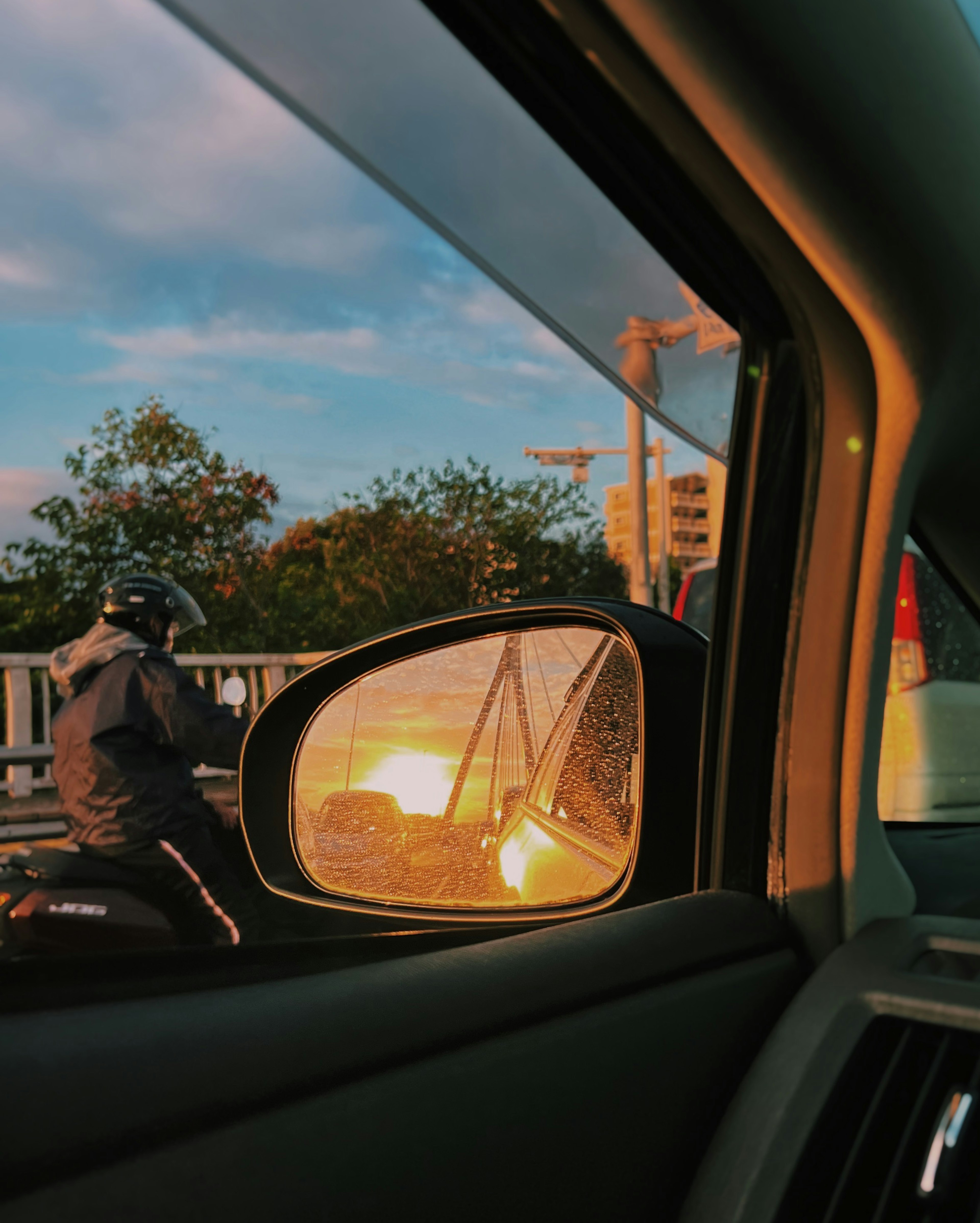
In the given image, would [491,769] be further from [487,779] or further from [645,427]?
[645,427]

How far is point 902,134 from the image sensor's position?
109cm

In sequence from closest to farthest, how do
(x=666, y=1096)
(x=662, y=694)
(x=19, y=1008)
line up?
(x=19, y=1008)
(x=666, y=1096)
(x=662, y=694)

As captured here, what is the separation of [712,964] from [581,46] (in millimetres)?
1088

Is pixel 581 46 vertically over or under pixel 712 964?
over

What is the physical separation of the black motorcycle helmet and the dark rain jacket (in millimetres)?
58

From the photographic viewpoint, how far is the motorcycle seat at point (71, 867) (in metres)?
2.47

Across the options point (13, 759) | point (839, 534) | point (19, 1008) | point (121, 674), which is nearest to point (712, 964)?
point (839, 534)

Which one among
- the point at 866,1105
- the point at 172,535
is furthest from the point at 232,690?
the point at 866,1105

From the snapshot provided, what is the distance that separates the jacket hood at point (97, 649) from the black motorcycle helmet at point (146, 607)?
3cm

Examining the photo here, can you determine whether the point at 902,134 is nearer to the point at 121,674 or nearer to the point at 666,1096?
the point at 666,1096

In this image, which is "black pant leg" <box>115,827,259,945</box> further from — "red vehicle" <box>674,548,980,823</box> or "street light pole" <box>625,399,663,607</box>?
"red vehicle" <box>674,548,980,823</box>

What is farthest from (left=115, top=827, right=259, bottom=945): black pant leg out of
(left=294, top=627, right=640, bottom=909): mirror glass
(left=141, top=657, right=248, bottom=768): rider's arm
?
(left=294, top=627, right=640, bottom=909): mirror glass

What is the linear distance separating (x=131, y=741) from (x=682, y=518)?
8.03 ft

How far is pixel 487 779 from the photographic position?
6.08 feet
